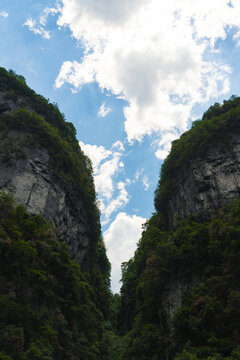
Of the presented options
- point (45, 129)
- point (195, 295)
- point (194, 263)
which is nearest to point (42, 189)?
point (45, 129)

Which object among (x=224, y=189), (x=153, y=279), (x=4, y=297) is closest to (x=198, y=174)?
(x=224, y=189)

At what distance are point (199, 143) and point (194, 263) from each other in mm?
15616

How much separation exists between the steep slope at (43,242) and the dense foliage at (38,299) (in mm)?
43

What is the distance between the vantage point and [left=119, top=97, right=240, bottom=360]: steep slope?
1527 centimetres

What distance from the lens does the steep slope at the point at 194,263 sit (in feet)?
50.1

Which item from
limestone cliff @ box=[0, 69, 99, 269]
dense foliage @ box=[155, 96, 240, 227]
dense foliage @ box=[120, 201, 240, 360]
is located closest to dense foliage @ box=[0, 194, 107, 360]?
dense foliage @ box=[120, 201, 240, 360]

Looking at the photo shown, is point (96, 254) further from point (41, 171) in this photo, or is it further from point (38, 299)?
point (38, 299)

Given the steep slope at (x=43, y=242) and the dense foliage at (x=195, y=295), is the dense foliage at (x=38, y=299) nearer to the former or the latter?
the steep slope at (x=43, y=242)

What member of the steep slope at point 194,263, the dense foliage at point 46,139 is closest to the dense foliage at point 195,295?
the steep slope at point 194,263

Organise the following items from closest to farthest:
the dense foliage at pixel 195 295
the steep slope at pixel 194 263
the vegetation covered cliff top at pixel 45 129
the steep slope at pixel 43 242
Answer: the steep slope at pixel 43 242 < the dense foliage at pixel 195 295 < the steep slope at pixel 194 263 < the vegetation covered cliff top at pixel 45 129

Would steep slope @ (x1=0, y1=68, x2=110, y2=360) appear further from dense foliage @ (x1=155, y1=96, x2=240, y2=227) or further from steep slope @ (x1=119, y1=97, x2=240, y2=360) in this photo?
dense foliage @ (x1=155, y1=96, x2=240, y2=227)

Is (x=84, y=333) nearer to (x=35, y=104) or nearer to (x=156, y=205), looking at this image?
(x=156, y=205)

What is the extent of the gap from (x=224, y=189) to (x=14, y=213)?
1812 cm

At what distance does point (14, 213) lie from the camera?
747 inches
